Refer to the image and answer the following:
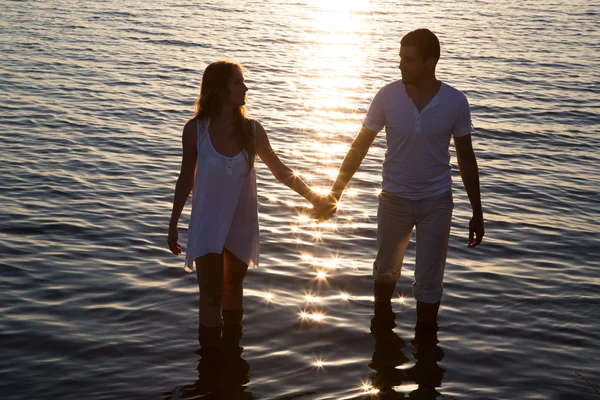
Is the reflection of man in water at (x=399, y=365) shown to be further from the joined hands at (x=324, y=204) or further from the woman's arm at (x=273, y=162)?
the woman's arm at (x=273, y=162)

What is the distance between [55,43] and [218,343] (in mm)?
20706

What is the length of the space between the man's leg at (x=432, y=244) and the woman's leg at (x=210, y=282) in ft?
5.48

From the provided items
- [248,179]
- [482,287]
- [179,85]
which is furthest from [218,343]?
[179,85]

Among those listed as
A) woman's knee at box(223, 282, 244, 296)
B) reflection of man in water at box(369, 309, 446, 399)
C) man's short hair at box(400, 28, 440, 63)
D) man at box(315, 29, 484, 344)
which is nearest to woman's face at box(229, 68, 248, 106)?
man at box(315, 29, 484, 344)

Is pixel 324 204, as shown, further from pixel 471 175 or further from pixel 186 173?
pixel 186 173

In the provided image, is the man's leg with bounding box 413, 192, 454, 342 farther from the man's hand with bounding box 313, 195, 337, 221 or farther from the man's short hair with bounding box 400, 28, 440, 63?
the man's short hair with bounding box 400, 28, 440, 63

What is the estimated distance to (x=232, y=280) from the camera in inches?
274

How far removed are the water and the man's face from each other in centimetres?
245

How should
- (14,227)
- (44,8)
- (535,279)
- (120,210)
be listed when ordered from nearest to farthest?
(535,279) < (14,227) < (120,210) < (44,8)

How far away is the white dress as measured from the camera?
6.28 metres

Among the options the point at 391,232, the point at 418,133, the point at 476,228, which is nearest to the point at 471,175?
the point at 476,228

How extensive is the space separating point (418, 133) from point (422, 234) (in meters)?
0.86

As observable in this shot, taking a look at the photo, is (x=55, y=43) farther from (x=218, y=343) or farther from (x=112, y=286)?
(x=218, y=343)

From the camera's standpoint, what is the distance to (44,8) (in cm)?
3466
